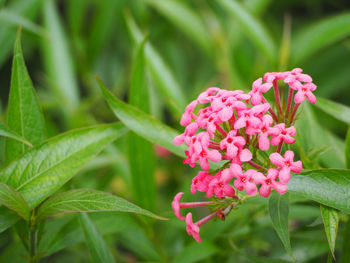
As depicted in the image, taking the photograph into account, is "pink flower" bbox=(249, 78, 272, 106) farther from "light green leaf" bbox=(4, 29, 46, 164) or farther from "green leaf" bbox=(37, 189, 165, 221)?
"light green leaf" bbox=(4, 29, 46, 164)

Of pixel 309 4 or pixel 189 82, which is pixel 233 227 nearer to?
pixel 189 82

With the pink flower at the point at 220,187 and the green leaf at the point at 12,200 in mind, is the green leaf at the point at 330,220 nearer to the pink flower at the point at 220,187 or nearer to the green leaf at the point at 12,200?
the pink flower at the point at 220,187

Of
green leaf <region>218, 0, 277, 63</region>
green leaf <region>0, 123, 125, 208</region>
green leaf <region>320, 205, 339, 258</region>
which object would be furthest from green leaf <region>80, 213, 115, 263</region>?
green leaf <region>218, 0, 277, 63</region>

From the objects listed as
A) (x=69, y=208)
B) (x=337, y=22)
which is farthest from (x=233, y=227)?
(x=337, y=22)

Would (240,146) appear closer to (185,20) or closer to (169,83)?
(169,83)

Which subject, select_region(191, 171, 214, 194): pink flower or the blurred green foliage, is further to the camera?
the blurred green foliage

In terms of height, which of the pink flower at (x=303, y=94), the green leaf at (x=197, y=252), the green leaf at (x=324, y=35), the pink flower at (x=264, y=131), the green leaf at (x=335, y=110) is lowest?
the green leaf at (x=197, y=252)

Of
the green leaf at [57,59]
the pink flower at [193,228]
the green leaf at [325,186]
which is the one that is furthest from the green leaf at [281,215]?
the green leaf at [57,59]
